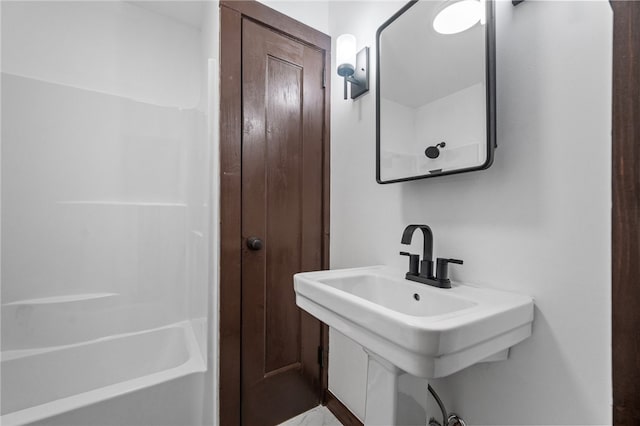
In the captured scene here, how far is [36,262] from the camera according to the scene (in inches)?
58.7

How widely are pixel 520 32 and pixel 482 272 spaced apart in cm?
69

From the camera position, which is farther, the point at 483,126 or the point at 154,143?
the point at 154,143

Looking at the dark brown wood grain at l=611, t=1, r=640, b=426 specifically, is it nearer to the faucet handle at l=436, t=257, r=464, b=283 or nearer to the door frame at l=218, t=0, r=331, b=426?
the faucet handle at l=436, t=257, r=464, b=283


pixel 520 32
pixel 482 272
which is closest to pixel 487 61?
pixel 520 32

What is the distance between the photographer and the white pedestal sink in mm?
533

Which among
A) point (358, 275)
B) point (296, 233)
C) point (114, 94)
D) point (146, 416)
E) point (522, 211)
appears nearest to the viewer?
point (522, 211)

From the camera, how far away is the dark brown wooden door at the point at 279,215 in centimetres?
129

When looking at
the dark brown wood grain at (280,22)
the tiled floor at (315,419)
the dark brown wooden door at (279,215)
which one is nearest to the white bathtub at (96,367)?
the dark brown wooden door at (279,215)

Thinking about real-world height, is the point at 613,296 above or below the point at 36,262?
above

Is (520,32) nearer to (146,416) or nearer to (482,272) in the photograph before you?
(482,272)

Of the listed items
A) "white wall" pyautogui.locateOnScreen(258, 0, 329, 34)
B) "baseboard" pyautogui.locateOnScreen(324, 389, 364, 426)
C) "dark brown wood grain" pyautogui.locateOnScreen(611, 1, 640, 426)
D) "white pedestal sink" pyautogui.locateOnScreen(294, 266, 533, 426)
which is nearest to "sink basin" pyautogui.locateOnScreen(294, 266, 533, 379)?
"white pedestal sink" pyautogui.locateOnScreen(294, 266, 533, 426)

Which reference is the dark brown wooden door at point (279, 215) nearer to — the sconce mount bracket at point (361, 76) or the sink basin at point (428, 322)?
the sconce mount bracket at point (361, 76)

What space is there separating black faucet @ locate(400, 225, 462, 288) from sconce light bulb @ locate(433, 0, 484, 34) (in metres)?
0.63

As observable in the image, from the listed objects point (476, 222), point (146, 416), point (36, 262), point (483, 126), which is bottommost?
point (146, 416)
